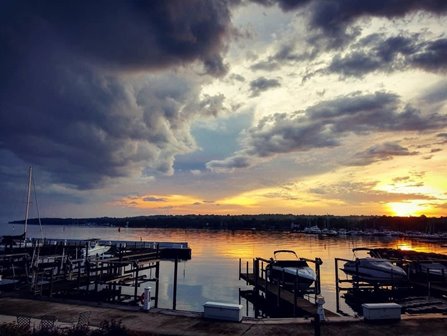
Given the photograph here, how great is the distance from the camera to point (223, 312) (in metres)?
17.0

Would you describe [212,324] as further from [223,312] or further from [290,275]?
[290,275]

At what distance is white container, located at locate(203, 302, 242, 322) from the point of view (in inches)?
660

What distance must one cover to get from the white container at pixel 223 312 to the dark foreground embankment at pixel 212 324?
34cm

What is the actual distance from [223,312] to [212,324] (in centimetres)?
91

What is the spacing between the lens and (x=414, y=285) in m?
37.8

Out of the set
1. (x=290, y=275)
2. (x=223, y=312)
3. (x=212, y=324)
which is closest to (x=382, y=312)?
(x=223, y=312)

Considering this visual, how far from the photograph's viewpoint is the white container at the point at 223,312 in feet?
55.0

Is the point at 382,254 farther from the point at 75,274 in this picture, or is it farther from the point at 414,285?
the point at 75,274

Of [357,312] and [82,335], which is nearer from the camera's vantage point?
[82,335]

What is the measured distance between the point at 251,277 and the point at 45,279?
22.6 meters

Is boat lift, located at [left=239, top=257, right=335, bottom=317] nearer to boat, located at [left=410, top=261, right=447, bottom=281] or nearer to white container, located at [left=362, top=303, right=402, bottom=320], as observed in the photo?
white container, located at [left=362, top=303, right=402, bottom=320]

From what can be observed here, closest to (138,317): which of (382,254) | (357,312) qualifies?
(357,312)

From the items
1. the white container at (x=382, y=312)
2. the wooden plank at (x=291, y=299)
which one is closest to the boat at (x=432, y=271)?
the wooden plank at (x=291, y=299)

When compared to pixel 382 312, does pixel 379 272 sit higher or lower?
lower
